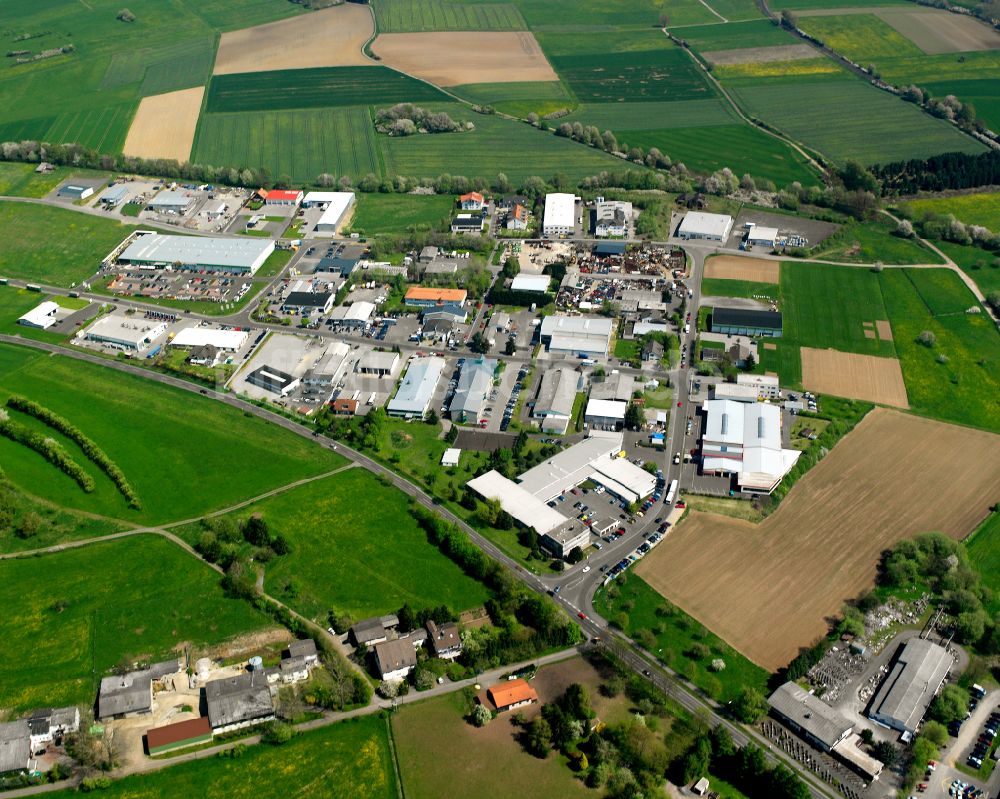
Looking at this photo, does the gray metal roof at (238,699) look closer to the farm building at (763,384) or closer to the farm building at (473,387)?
the farm building at (473,387)

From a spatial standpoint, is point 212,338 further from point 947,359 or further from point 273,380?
point 947,359

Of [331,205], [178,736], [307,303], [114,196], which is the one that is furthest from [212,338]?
[178,736]

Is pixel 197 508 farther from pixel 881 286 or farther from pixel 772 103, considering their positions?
pixel 772 103

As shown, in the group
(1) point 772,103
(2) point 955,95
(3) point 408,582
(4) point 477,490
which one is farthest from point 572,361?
(2) point 955,95

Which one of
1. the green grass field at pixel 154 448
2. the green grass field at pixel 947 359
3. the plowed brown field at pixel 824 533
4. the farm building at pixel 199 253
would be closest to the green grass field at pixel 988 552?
the plowed brown field at pixel 824 533

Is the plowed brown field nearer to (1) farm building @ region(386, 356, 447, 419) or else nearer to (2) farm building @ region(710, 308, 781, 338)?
(2) farm building @ region(710, 308, 781, 338)

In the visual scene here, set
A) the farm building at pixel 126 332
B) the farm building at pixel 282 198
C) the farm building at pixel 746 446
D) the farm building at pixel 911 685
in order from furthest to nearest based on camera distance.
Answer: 1. the farm building at pixel 282 198
2. the farm building at pixel 126 332
3. the farm building at pixel 746 446
4. the farm building at pixel 911 685

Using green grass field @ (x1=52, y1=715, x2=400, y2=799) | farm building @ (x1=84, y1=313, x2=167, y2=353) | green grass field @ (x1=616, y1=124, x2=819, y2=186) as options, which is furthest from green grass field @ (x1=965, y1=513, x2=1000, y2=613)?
farm building @ (x1=84, y1=313, x2=167, y2=353)
